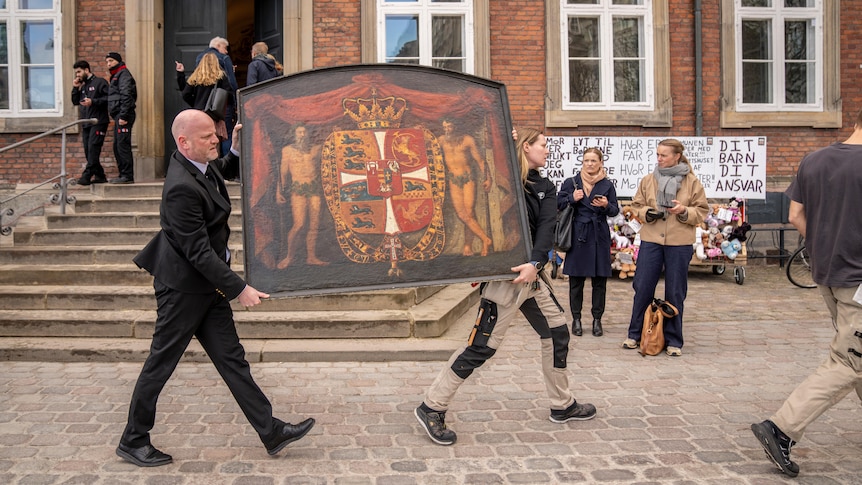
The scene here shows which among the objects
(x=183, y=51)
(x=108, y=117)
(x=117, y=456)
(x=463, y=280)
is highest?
(x=183, y=51)

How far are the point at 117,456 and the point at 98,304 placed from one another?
3.24m

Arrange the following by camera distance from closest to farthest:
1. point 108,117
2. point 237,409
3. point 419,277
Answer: point 419,277 < point 237,409 < point 108,117

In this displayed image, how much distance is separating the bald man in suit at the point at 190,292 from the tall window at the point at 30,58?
8.25m

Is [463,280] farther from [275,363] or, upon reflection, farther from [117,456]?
[275,363]

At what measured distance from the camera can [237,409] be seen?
469 centimetres

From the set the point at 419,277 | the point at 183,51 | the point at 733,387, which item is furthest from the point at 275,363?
the point at 183,51

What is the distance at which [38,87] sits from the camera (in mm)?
10719

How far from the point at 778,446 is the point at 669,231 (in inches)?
118

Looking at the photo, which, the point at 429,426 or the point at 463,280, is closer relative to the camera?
the point at 463,280

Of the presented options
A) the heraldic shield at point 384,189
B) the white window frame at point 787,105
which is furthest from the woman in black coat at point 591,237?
the white window frame at point 787,105

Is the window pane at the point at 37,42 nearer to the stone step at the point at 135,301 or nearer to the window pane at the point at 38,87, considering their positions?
the window pane at the point at 38,87

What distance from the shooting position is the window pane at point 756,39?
11703 mm

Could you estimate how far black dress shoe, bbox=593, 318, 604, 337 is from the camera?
6.96 metres

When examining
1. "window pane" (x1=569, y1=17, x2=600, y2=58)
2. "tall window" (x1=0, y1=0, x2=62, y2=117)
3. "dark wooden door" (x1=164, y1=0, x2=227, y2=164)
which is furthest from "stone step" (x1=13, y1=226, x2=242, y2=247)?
"window pane" (x1=569, y1=17, x2=600, y2=58)
